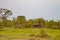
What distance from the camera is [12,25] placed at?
3238 centimetres

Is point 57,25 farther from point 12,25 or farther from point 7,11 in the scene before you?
point 7,11

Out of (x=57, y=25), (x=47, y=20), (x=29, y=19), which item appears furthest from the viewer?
(x=29, y=19)

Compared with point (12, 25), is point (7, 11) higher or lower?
higher

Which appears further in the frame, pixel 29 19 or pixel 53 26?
pixel 29 19

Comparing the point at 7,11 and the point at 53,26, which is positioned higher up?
the point at 7,11

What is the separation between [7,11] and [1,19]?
3.00 metres

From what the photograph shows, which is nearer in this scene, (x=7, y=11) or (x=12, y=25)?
(x=12, y=25)

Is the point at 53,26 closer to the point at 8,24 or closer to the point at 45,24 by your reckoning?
the point at 45,24

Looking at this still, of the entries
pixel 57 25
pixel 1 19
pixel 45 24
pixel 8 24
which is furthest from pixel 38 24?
pixel 1 19

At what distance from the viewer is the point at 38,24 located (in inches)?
1278

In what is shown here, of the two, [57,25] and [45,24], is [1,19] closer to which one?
[45,24]

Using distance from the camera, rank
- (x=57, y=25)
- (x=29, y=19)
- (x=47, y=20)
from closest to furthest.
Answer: (x=57, y=25) → (x=47, y=20) → (x=29, y=19)

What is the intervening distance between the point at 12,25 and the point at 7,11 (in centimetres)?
568

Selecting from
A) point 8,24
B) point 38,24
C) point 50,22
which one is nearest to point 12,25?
point 8,24
